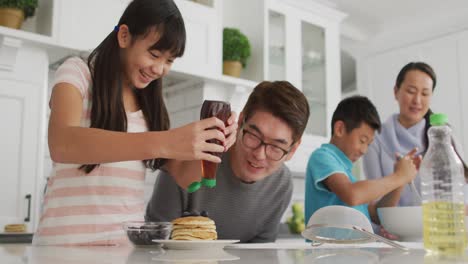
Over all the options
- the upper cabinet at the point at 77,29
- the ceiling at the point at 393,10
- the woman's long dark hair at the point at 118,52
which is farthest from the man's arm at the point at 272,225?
the ceiling at the point at 393,10

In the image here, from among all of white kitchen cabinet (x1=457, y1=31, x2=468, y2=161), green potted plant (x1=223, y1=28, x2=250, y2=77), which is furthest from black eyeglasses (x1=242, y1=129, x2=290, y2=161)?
white kitchen cabinet (x1=457, y1=31, x2=468, y2=161)

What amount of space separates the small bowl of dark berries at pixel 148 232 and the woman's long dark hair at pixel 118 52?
32 cm

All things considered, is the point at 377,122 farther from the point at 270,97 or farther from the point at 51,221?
the point at 51,221

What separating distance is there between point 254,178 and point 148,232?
61 centimetres

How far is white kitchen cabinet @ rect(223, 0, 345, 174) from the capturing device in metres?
3.57

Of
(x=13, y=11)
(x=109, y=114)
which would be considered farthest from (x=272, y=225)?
(x=13, y=11)

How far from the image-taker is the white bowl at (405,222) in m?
1.59

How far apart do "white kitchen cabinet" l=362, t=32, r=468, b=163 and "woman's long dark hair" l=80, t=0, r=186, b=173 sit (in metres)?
3.46

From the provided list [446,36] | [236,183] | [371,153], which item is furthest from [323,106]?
[236,183]

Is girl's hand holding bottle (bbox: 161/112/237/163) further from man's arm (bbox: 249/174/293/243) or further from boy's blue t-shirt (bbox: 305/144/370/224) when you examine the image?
boy's blue t-shirt (bbox: 305/144/370/224)

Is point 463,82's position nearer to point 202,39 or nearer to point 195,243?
point 202,39

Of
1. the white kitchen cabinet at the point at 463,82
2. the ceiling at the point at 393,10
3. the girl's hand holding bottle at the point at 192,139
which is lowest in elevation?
the girl's hand holding bottle at the point at 192,139

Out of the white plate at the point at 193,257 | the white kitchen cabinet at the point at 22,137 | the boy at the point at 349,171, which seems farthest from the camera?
the white kitchen cabinet at the point at 22,137

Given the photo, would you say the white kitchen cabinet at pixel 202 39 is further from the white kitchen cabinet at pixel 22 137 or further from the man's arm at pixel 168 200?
the man's arm at pixel 168 200
